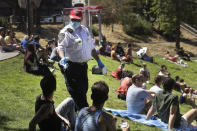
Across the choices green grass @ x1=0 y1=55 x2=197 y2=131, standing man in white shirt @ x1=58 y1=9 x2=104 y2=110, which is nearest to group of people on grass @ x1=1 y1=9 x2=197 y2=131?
standing man in white shirt @ x1=58 y1=9 x2=104 y2=110

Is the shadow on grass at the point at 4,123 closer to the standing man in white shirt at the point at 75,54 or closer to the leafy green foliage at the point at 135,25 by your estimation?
the standing man in white shirt at the point at 75,54

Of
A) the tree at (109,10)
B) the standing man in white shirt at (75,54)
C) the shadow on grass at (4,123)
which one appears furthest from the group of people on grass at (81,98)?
the tree at (109,10)

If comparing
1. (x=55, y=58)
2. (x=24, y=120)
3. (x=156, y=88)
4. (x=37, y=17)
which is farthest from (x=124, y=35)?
(x=24, y=120)

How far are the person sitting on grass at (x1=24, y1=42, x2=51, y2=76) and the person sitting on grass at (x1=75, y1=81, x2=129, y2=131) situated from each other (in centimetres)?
792

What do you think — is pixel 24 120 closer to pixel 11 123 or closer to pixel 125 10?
pixel 11 123

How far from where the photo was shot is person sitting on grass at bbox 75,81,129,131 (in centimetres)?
413

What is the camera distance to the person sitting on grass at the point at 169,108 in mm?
6531

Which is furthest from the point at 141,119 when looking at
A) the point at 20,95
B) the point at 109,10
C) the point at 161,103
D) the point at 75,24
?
the point at 109,10

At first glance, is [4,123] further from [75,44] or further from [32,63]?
[32,63]

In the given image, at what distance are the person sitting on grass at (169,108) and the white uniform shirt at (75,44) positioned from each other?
5.96 feet

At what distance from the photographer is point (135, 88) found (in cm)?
788

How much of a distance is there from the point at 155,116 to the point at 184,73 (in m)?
15.0

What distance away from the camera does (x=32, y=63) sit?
40.0ft

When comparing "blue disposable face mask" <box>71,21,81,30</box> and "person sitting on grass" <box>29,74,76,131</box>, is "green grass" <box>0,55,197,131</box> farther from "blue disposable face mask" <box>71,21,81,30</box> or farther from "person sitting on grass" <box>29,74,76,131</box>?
"blue disposable face mask" <box>71,21,81,30</box>
